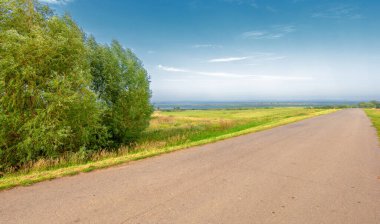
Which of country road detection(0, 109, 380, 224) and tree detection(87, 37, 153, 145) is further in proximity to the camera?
tree detection(87, 37, 153, 145)

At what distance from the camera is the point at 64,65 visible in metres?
11.5

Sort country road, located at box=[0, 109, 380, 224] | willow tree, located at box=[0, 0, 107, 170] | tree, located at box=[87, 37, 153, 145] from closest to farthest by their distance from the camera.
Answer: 1. country road, located at box=[0, 109, 380, 224]
2. willow tree, located at box=[0, 0, 107, 170]
3. tree, located at box=[87, 37, 153, 145]

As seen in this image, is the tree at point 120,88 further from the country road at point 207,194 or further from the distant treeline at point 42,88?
the country road at point 207,194

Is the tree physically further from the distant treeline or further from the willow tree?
the willow tree

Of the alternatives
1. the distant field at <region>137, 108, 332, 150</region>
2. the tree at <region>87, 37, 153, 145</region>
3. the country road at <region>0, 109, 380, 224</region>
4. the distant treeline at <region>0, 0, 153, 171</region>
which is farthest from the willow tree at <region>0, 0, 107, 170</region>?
the country road at <region>0, 109, 380, 224</region>

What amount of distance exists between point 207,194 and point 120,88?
1251 cm

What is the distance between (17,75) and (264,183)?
460 inches

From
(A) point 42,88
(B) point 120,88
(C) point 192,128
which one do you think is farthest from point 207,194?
(C) point 192,128

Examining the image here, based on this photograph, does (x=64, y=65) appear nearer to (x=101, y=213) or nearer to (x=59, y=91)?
(x=59, y=91)

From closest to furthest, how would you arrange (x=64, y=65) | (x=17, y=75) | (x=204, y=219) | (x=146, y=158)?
1. (x=204, y=219)
2. (x=146, y=158)
3. (x=17, y=75)
4. (x=64, y=65)

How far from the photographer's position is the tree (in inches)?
581

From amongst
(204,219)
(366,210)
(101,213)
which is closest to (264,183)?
(366,210)

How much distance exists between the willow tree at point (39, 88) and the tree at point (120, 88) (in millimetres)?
2489

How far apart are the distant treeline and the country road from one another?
16.7ft
